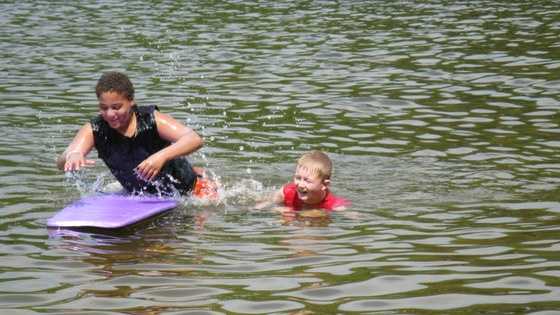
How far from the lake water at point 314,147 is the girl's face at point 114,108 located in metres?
Result: 0.97

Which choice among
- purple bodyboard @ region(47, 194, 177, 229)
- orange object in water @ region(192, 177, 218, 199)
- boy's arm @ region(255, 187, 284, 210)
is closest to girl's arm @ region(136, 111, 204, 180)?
purple bodyboard @ region(47, 194, 177, 229)

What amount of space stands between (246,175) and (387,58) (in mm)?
7159

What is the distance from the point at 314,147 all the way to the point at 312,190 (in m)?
2.54

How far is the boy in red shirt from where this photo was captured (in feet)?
32.1

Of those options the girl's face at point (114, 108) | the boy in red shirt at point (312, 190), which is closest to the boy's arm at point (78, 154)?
the girl's face at point (114, 108)

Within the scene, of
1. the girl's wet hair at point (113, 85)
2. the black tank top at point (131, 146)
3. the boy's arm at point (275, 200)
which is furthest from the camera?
the boy's arm at point (275, 200)

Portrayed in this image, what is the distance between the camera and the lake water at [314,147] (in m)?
7.13

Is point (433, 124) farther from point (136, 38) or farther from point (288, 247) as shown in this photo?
point (136, 38)

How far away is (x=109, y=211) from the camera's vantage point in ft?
30.1

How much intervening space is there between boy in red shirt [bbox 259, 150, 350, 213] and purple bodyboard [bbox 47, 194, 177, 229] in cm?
107

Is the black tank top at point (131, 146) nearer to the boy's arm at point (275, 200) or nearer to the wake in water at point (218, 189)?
the wake in water at point (218, 189)

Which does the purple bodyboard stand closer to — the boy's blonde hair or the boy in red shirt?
the boy in red shirt

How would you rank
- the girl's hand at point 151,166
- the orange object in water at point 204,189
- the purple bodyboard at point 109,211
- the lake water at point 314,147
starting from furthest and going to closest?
1. the orange object in water at point 204,189
2. the girl's hand at point 151,166
3. the purple bodyboard at point 109,211
4. the lake water at point 314,147

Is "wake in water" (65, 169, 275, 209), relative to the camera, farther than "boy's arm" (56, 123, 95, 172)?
Yes
